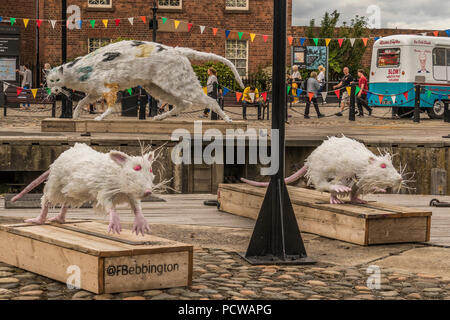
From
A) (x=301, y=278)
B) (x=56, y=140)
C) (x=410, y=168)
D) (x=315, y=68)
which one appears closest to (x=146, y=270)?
(x=301, y=278)

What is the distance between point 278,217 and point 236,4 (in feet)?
87.2

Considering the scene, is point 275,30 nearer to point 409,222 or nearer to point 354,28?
point 409,222

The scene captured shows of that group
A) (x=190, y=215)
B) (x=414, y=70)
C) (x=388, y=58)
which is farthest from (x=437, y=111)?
(x=190, y=215)

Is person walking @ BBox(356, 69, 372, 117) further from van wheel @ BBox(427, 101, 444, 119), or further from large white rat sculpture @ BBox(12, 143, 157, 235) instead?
large white rat sculpture @ BBox(12, 143, 157, 235)

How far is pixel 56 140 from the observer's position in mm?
12266

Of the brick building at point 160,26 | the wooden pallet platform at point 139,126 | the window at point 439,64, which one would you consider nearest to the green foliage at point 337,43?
the brick building at point 160,26

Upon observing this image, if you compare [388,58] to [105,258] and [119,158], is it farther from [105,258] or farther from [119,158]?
[105,258]

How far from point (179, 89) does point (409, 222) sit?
7525 mm

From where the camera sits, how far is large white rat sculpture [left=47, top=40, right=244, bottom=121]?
1397 centimetres

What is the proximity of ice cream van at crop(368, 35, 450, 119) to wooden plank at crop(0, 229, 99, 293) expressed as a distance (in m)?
20.6

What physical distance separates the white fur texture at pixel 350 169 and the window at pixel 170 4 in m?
24.2

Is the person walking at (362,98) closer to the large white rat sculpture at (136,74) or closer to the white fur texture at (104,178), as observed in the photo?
the large white rat sculpture at (136,74)

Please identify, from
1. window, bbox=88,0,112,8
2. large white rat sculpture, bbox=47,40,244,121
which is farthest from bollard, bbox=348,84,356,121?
window, bbox=88,0,112,8

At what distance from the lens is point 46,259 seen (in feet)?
18.3
